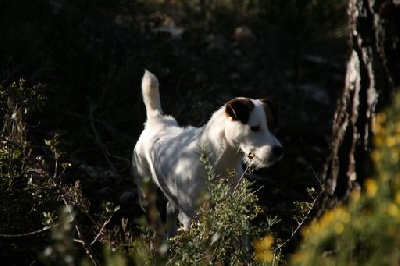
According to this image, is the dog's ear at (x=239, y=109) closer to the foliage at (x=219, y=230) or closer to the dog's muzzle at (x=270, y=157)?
the dog's muzzle at (x=270, y=157)

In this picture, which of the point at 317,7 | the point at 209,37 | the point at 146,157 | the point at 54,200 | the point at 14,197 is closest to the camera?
the point at 54,200

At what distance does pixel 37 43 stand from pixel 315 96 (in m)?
4.33

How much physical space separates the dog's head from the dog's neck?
4 centimetres

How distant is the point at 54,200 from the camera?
4.77 m

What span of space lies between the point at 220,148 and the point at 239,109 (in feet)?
1.06

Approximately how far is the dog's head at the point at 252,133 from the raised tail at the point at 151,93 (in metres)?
1.05

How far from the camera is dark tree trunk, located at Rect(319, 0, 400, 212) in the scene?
10.3 feet

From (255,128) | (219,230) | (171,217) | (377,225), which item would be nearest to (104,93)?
(171,217)

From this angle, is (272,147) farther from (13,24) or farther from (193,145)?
(13,24)

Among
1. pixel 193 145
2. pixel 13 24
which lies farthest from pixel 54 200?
pixel 13 24

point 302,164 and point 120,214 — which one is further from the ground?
point 120,214

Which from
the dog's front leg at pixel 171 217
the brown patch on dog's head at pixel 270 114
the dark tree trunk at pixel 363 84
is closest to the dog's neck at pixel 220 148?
the brown patch on dog's head at pixel 270 114

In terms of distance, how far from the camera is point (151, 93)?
599 centimetres

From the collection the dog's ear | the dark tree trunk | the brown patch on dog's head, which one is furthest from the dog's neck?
the dark tree trunk
